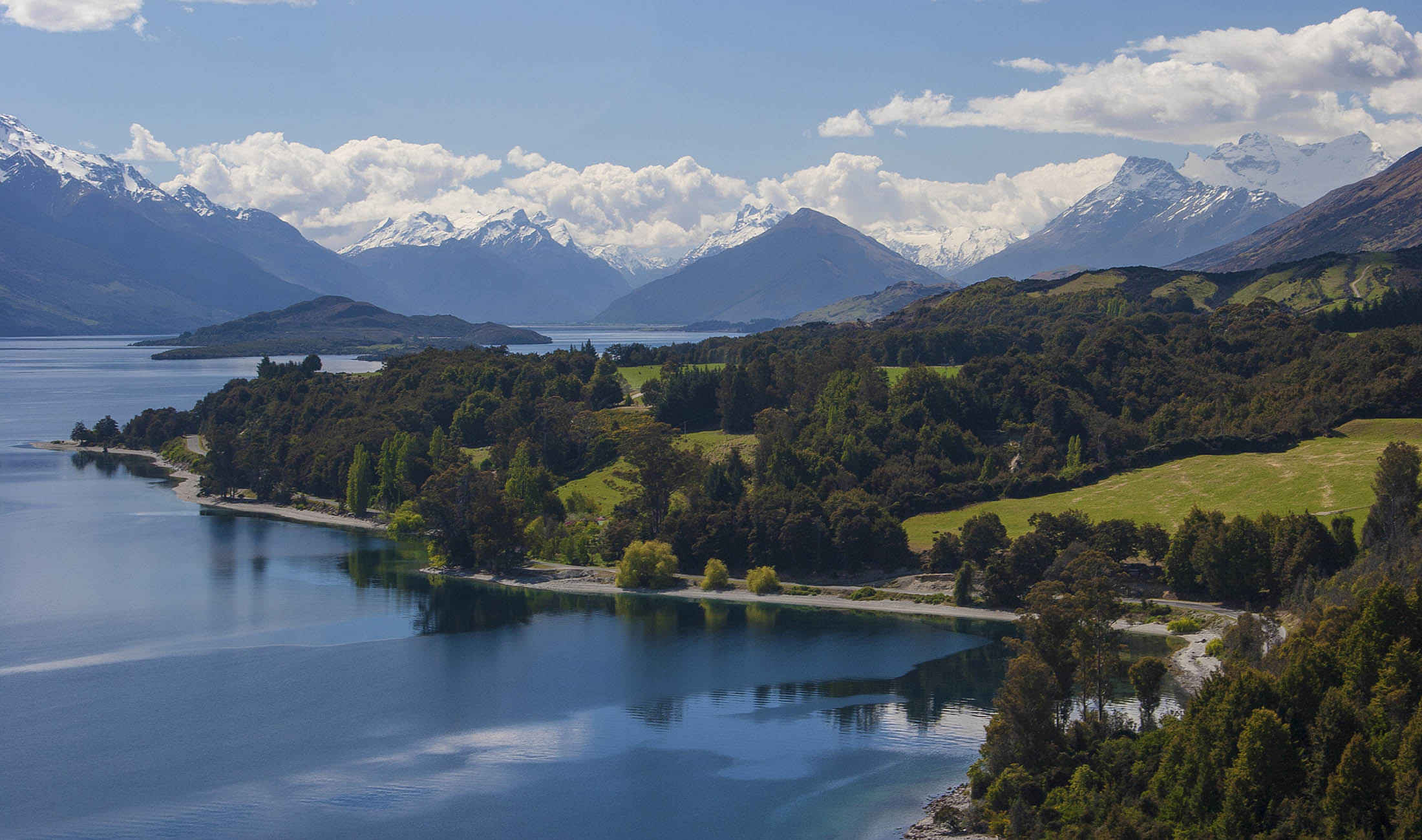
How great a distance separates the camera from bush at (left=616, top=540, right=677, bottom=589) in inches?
3524

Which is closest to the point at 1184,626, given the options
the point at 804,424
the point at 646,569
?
the point at 646,569

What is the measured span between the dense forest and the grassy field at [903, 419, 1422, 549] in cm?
255

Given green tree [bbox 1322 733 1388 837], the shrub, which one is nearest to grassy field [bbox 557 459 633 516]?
the shrub

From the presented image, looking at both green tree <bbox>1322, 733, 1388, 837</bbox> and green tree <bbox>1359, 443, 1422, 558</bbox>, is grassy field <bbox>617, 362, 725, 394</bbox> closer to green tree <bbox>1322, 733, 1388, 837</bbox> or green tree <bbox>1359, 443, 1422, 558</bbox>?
green tree <bbox>1359, 443, 1422, 558</bbox>

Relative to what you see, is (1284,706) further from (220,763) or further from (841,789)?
(220,763)

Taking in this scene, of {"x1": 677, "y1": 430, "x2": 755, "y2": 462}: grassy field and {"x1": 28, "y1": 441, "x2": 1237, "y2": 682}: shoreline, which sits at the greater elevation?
{"x1": 677, "y1": 430, "x2": 755, "y2": 462}: grassy field

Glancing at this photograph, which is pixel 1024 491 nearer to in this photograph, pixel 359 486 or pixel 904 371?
pixel 904 371

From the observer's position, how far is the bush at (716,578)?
89.2 meters

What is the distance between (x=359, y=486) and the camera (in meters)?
119

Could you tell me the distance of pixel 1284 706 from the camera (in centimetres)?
4172

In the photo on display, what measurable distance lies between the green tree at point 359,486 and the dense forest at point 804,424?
0.46m

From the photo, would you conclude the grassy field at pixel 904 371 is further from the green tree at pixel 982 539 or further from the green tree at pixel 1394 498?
the green tree at pixel 1394 498

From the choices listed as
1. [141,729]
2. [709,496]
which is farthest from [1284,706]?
[709,496]

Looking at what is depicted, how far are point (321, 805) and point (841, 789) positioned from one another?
798 inches
